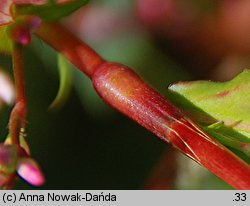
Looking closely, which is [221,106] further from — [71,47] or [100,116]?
[100,116]

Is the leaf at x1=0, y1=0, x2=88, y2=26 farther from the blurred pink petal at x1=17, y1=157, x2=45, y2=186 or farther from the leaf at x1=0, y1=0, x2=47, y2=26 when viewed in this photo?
the blurred pink petal at x1=17, y1=157, x2=45, y2=186

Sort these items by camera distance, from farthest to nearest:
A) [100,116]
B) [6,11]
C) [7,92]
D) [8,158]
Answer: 1. [100,116]
2. [7,92]
3. [6,11]
4. [8,158]

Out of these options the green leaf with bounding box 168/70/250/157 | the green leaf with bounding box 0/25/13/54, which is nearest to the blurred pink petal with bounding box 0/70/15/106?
the green leaf with bounding box 0/25/13/54

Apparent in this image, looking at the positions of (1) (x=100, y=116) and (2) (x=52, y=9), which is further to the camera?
(1) (x=100, y=116)

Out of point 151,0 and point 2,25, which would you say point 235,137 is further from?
point 151,0

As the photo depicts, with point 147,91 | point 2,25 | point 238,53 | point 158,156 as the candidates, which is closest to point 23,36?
point 2,25

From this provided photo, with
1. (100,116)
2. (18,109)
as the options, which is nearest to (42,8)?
(18,109)
